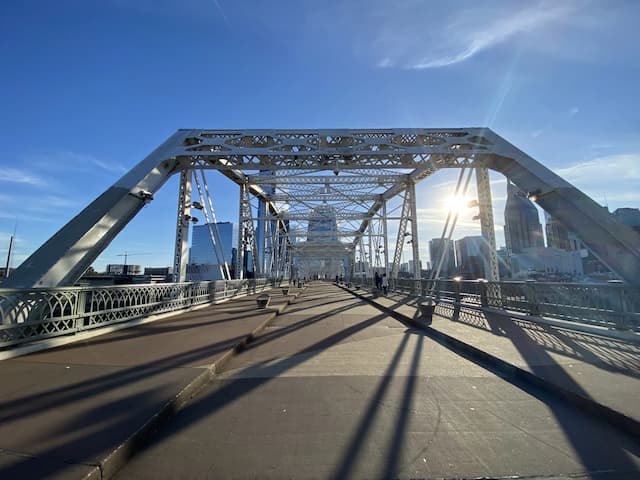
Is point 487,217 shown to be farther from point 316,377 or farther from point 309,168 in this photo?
point 316,377

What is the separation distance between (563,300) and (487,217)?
23.7ft

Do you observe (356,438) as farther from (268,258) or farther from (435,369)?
(268,258)

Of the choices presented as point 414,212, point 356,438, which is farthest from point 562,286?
point 414,212

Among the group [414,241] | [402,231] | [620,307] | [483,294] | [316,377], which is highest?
[402,231]

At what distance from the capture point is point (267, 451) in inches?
102

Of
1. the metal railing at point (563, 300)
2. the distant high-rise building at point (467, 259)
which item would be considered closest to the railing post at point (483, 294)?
the metal railing at point (563, 300)

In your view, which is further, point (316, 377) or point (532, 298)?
Result: point (532, 298)

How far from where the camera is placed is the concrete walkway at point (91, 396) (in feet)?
7.24

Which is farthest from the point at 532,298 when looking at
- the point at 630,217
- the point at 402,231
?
the point at 630,217

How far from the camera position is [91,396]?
11.1 feet

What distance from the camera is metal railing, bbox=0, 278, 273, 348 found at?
528 centimetres

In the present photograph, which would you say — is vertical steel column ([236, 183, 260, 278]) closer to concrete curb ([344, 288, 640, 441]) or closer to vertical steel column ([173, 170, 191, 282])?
vertical steel column ([173, 170, 191, 282])

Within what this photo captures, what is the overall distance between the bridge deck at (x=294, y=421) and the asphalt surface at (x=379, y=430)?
0.02m

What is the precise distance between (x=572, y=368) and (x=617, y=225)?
8.33 metres
